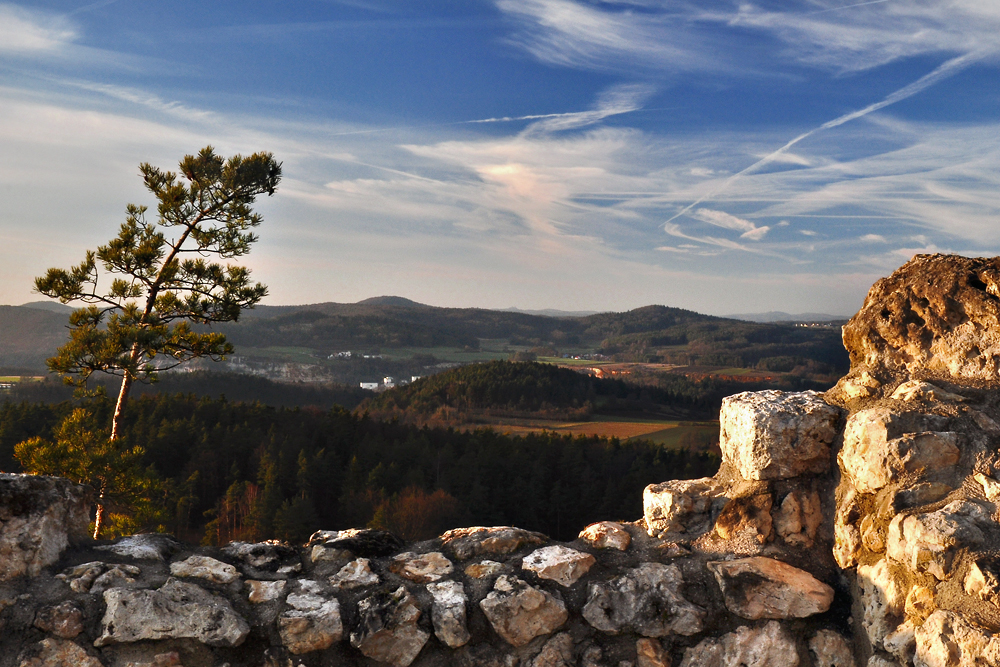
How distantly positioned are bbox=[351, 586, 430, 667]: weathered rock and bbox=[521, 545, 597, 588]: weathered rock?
69cm

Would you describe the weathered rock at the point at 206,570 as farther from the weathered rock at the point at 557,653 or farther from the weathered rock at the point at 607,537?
the weathered rock at the point at 607,537

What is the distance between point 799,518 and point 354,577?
2.61 metres

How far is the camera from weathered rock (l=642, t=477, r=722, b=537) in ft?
13.5

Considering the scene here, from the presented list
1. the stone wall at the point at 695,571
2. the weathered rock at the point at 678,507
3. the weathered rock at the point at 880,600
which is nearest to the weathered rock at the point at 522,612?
the stone wall at the point at 695,571

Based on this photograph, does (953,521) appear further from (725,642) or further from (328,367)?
(328,367)

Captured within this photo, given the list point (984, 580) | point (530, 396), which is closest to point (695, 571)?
point (984, 580)

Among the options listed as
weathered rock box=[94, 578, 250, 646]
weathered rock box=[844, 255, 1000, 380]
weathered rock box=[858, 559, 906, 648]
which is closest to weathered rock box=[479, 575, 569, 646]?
weathered rock box=[94, 578, 250, 646]

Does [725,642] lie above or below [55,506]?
below

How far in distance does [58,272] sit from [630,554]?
8.57m

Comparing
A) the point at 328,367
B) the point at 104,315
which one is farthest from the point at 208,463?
the point at 328,367

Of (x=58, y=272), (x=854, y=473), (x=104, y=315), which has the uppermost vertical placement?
(x=58, y=272)

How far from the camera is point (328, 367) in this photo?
459ft

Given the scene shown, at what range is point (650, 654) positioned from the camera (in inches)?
131

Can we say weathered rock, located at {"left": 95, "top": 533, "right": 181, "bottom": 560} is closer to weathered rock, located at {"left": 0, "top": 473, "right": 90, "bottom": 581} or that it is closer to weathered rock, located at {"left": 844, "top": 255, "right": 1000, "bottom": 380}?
weathered rock, located at {"left": 0, "top": 473, "right": 90, "bottom": 581}
